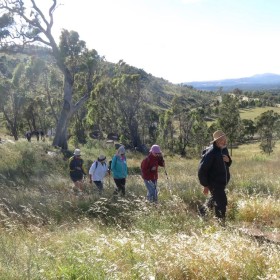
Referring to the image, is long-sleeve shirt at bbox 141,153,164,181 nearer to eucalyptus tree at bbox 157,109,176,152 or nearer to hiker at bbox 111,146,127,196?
hiker at bbox 111,146,127,196

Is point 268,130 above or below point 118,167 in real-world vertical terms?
below

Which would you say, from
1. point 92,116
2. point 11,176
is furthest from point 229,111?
point 11,176

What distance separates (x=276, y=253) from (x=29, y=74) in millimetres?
33055

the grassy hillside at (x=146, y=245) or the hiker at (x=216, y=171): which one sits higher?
the hiker at (x=216, y=171)

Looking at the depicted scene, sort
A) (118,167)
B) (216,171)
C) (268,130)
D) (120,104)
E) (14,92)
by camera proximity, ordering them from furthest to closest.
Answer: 1. (268,130)
2. (120,104)
3. (14,92)
4. (118,167)
5. (216,171)

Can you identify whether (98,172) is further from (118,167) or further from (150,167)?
(150,167)

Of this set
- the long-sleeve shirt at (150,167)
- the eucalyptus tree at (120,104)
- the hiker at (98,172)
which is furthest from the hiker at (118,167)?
the eucalyptus tree at (120,104)

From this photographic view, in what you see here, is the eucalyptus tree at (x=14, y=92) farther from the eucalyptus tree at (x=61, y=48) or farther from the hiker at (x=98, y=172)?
the hiker at (x=98, y=172)

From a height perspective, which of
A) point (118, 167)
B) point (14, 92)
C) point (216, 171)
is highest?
point (14, 92)

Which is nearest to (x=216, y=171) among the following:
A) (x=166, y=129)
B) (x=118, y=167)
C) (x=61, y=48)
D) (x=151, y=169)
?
(x=151, y=169)

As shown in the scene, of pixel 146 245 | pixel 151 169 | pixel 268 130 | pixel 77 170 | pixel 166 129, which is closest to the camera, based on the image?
pixel 146 245

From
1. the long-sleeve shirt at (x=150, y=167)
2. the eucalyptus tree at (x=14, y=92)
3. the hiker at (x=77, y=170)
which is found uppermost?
the eucalyptus tree at (x=14, y=92)

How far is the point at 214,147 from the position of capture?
6340 millimetres

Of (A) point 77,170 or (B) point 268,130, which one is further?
(B) point 268,130
